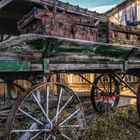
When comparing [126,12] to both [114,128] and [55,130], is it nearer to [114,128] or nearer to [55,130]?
[114,128]

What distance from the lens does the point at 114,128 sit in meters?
6.18

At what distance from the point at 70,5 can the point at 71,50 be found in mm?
1609

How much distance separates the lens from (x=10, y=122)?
375 centimetres

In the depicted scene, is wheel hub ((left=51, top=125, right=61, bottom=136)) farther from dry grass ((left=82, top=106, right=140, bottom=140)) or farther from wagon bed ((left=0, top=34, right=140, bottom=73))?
dry grass ((left=82, top=106, right=140, bottom=140))

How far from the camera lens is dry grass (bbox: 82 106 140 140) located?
5.68 m

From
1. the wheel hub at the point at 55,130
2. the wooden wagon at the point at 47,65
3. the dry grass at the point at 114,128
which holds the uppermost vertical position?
the wooden wagon at the point at 47,65

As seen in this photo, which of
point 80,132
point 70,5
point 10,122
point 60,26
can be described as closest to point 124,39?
point 70,5

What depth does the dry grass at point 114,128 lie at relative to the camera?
5.68 m

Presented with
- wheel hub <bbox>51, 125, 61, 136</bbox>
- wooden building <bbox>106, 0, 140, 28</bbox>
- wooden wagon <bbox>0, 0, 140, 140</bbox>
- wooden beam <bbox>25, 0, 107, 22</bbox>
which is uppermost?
wooden building <bbox>106, 0, 140, 28</bbox>

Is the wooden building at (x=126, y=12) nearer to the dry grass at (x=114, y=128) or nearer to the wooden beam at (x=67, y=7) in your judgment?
the dry grass at (x=114, y=128)

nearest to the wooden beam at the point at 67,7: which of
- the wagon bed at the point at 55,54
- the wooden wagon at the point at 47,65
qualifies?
the wooden wagon at the point at 47,65

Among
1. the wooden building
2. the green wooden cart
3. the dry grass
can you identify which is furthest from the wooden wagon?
the wooden building

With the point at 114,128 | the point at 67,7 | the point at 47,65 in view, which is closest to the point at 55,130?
the point at 47,65

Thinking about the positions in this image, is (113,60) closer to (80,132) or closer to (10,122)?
(80,132)
